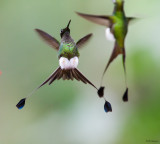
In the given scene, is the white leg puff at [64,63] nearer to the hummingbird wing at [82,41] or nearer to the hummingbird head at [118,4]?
the hummingbird wing at [82,41]

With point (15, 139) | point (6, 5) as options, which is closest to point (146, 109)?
point (15, 139)

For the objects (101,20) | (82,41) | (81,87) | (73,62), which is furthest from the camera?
(81,87)

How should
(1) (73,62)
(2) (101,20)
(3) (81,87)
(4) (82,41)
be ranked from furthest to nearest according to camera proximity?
(3) (81,87), (4) (82,41), (1) (73,62), (2) (101,20)

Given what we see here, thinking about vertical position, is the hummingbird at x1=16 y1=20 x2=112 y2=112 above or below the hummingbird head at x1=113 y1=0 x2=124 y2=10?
below

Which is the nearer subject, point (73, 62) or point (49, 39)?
point (73, 62)

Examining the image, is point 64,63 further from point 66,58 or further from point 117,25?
point 117,25

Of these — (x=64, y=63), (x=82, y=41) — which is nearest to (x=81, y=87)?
(x=82, y=41)

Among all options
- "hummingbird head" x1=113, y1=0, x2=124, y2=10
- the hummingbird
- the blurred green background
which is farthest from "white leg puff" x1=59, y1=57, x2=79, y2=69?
the blurred green background

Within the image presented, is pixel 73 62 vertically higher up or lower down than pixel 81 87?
higher up

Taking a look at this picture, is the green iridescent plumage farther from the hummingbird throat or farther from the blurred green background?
the blurred green background
